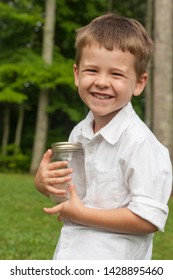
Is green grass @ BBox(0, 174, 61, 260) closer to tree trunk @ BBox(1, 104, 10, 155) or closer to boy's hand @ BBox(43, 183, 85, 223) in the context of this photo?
boy's hand @ BBox(43, 183, 85, 223)

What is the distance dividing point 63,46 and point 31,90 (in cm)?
A: 248

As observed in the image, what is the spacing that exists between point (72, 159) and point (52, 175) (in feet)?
0.31

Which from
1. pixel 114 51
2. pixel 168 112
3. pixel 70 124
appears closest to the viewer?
pixel 114 51

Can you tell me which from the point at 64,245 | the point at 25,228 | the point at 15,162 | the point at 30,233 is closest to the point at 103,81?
the point at 64,245

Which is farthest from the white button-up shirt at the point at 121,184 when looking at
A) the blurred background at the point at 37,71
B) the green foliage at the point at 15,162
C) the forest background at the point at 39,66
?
the green foliage at the point at 15,162

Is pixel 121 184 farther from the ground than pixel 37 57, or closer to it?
closer to it

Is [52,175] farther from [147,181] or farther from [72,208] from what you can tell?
[147,181]

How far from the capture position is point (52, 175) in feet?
6.42

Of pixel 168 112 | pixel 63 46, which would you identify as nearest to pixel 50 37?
pixel 63 46

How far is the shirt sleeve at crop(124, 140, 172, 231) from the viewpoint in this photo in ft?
6.09

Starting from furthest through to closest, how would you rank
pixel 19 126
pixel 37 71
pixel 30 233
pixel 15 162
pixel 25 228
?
1. pixel 19 126
2. pixel 15 162
3. pixel 37 71
4. pixel 25 228
5. pixel 30 233

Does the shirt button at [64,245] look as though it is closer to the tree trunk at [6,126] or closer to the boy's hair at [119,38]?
the boy's hair at [119,38]
